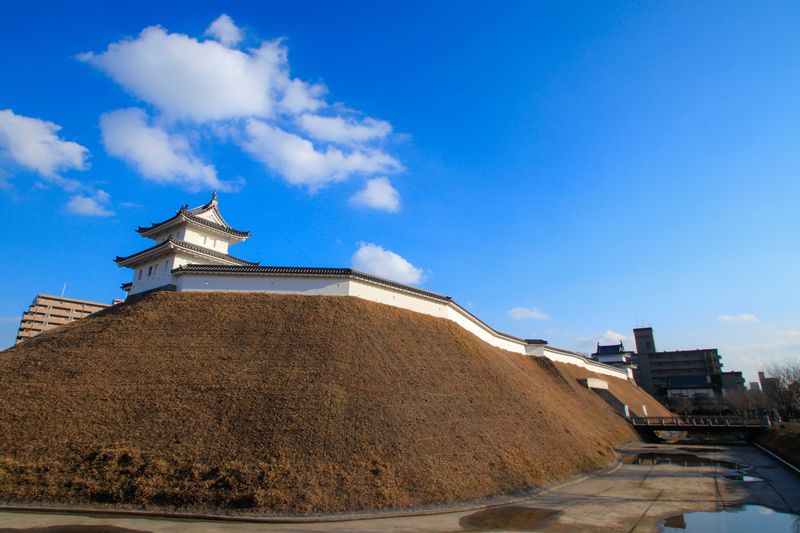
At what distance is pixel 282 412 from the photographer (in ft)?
58.6

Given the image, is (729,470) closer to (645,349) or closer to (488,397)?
(488,397)

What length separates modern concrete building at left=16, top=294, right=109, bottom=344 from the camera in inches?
3406

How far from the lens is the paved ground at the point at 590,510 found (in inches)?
504

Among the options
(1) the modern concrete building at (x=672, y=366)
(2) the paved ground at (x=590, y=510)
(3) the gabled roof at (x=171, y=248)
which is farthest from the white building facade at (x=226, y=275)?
(1) the modern concrete building at (x=672, y=366)

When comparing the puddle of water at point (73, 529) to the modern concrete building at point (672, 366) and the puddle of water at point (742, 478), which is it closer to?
the puddle of water at point (742, 478)

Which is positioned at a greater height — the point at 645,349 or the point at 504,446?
the point at 645,349

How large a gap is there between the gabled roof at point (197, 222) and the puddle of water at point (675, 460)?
3448 centimetres

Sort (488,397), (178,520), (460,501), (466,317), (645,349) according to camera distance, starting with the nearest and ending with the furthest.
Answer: (178,520) < (460,501) < (488,397) < (466,317) < (645,349)

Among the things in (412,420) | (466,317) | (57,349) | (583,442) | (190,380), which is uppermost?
(466,317)

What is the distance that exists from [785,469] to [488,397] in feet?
60.5

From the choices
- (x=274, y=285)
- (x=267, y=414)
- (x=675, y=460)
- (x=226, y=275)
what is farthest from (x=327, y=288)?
(x=675, y=460)

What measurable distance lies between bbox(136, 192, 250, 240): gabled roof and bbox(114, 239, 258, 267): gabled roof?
2.46m

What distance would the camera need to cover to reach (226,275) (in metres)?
27.7

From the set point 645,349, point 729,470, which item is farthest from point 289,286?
point 645,349
